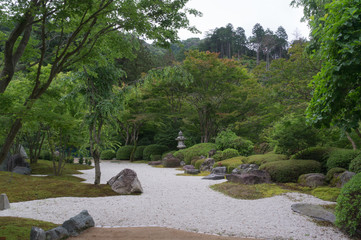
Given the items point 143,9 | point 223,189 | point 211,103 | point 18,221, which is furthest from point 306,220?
point 211,103

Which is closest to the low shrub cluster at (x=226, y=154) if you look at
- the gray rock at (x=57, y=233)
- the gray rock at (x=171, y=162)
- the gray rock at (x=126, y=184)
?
the gray rock at (x=171, y=162)

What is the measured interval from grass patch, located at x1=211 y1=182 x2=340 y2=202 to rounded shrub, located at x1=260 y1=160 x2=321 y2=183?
395 millimetres

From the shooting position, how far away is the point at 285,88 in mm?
10648

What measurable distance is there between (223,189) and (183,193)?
47.9 inches

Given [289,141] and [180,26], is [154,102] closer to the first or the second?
[289,141]

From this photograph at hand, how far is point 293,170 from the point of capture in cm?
828

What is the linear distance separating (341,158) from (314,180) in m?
1.03

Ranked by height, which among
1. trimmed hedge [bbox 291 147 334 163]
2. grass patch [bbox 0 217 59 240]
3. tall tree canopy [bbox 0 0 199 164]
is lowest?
grass patch [bbox 0 217 59 240]

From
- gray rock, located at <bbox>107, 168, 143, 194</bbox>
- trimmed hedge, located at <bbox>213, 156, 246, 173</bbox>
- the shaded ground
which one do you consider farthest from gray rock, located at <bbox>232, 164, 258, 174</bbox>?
the shaded ground

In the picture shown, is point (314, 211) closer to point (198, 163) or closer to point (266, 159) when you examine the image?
point (266, 159)

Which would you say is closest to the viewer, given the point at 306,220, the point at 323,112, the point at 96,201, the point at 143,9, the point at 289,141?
the point at 323,112

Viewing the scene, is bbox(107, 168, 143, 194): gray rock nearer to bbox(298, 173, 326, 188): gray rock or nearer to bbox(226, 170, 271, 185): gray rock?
bbox(226, 170, 271, 185): gray rock

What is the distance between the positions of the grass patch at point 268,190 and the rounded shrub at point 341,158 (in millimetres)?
1139

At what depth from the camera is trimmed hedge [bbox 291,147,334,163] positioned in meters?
8.58
